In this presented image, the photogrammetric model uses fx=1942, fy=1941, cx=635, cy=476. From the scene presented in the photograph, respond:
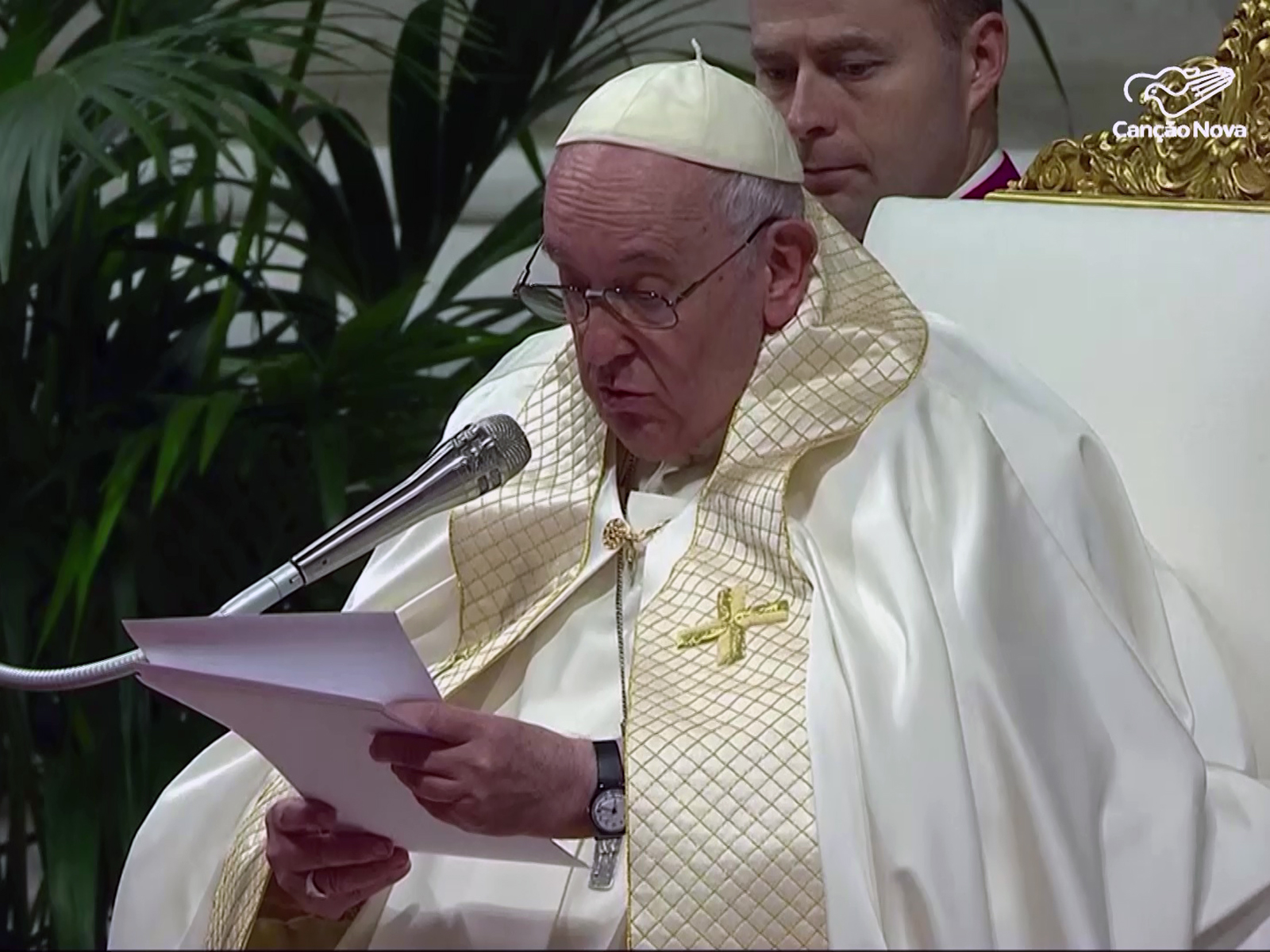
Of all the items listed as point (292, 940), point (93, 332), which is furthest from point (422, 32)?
point (292, 940)

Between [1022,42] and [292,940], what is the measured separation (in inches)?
91.9

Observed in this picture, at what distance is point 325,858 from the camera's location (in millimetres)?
1961

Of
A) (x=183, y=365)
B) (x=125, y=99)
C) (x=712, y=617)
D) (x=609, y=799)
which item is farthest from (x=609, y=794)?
(x=183, y=365)

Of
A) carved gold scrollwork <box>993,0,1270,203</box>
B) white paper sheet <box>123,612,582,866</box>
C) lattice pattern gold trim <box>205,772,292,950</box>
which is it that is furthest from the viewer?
carved gold scrollwork <box>993,0,1270,203</box>

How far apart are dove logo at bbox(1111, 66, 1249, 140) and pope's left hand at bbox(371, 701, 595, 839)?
119 cm

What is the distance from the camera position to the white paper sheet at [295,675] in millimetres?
1686

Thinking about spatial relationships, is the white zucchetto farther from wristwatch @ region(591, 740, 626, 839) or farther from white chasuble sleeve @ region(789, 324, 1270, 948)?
wristwatch @ region(591, 740, 626, 839)

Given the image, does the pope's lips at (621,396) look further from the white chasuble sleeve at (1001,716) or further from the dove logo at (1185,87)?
the dove logo at (1185,87)

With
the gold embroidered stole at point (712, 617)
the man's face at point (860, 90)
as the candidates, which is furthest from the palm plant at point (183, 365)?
the gold embroidered stole at point (712, 617)

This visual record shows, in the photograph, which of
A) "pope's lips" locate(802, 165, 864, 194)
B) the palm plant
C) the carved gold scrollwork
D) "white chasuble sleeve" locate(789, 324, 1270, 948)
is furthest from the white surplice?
the palm plant

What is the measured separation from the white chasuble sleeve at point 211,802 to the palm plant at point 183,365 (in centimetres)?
58

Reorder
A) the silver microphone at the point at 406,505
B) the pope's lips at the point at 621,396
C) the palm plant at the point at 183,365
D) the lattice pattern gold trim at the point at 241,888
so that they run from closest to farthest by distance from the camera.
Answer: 1. the silver microphone at the point at 406,505
2. the lattice pattern gold trim at the point at 241,888
3. the pope's lips at the point at 621,396
4. the palm plant at the point at 183,365

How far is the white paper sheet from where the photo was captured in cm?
169

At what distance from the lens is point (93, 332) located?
321 centimetres
